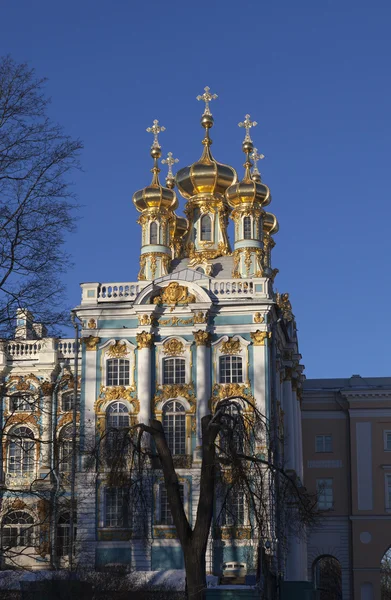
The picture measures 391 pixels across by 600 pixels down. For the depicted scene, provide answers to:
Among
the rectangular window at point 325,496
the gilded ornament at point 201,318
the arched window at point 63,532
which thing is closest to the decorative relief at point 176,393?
the gilded ornament at point 201,318

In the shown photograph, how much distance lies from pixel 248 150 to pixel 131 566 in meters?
19.0

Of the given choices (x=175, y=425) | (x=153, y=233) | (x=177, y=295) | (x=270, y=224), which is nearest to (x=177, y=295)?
(x=177, y=295)

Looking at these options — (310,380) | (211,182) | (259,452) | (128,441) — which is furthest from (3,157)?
(310,380)

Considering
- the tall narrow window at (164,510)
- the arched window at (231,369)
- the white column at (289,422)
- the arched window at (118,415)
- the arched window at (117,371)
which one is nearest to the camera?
the tall narrow window at (164,510)

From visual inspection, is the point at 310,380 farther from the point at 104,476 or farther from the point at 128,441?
the point at 128,441

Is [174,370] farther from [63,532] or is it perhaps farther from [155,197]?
[155,197]

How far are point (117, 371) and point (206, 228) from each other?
34.1 ft

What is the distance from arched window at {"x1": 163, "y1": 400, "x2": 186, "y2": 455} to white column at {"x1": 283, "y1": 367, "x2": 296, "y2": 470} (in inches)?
263

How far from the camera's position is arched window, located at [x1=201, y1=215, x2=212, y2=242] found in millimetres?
48406

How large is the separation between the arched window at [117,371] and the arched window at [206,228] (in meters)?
9.62

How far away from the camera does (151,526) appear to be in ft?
127

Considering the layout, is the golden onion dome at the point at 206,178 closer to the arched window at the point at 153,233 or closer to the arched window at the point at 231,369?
the arched window at the point at 153,233

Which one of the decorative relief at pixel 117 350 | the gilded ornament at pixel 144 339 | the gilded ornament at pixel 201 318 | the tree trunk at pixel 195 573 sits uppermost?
the gilded ornament at pixel 201 318

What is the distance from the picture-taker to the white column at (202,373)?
129 feet
